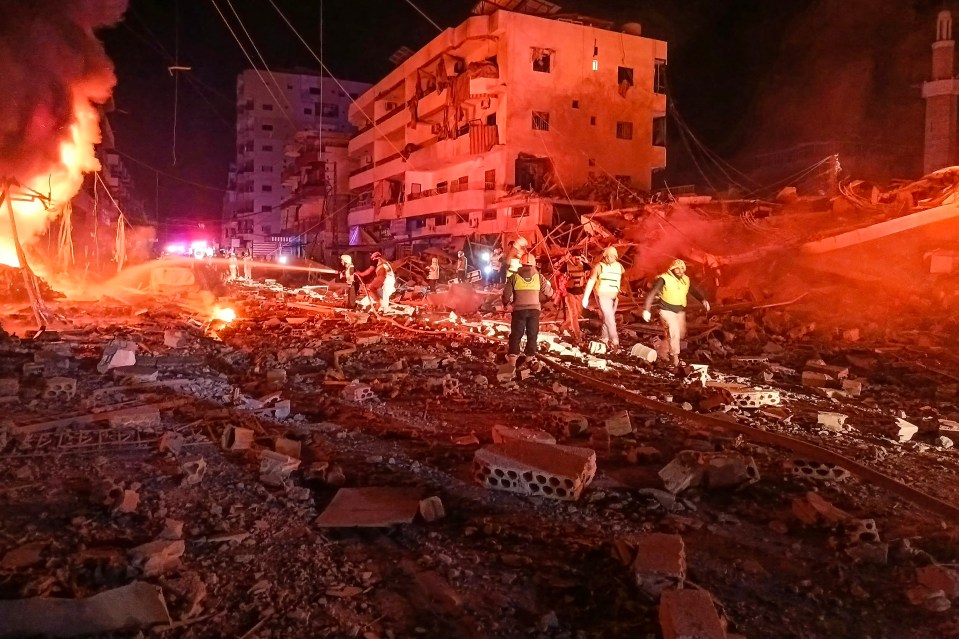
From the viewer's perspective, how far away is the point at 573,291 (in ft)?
49.7

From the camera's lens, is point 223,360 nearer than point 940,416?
No

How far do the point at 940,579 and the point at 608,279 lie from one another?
756 cm

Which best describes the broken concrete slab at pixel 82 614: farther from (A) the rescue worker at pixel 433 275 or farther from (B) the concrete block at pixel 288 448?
(A) the rescue worker at pixel 433 275

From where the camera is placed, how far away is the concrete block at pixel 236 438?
5.79m

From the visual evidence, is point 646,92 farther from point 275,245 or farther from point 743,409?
point 275,245

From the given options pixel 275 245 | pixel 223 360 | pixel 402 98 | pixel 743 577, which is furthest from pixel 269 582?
pixel 275 245

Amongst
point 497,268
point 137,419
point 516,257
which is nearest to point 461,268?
point 497,268

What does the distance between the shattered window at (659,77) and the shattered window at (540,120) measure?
673 centimetres

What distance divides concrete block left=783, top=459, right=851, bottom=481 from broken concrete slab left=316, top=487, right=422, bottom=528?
304 centimetres

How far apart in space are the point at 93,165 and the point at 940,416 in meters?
20.2

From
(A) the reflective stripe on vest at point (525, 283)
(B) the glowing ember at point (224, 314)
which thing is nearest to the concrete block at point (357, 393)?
(A) the reflective stripe on vest at point (525, 283)

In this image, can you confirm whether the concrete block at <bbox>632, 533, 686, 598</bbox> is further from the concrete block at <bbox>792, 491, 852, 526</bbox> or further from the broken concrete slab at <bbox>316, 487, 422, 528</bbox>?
the broken concrete slab at <bbox>316, 487, 422, 528</bbox>

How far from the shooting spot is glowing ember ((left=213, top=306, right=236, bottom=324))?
15.4 m

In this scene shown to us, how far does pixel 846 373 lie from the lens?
9766 millimetres
